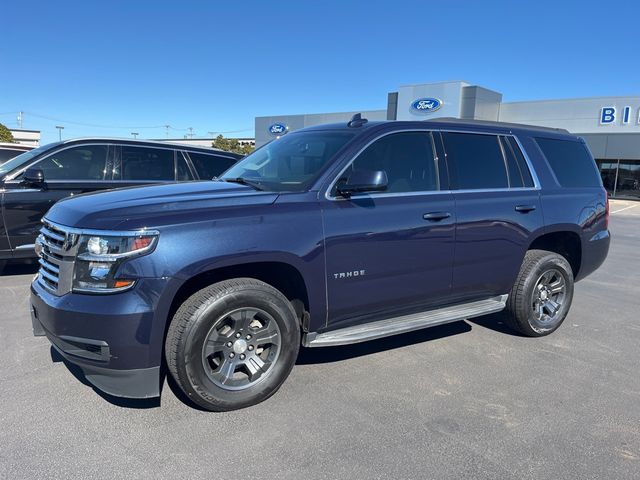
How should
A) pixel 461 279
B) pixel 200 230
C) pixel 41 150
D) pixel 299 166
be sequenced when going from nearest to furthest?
pixel 200 230, pixel 299 166, pixel 461 279, pixel 41 150

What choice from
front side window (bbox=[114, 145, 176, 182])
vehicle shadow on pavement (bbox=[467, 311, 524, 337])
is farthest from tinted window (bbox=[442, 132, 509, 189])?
front side window (bbox=[114, 145, 176, 182])

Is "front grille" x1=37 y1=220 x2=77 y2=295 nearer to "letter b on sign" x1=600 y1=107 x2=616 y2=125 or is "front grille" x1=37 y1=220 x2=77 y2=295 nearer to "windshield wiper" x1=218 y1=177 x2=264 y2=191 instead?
"windshield wiper" x1=218 y1=177 x2=264 y2=191

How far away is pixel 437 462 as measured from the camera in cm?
275

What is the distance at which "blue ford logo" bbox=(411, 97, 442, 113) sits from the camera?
32375 millimetres

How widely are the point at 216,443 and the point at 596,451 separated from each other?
2.28 meters

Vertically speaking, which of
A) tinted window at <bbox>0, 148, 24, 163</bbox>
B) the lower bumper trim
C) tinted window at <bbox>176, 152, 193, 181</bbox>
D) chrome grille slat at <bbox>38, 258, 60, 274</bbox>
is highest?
tinted window at <bbox>0, 148, 24, 163</bbox>

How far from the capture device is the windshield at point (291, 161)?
12.1ft

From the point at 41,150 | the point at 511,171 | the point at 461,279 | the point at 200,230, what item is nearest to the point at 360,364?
the point at 461,279

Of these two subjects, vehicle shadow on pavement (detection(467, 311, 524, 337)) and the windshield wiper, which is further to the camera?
vehicle shadow on pavement (detection(467, 311, 524, 337))

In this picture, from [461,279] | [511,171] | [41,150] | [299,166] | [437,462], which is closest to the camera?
[437,462]

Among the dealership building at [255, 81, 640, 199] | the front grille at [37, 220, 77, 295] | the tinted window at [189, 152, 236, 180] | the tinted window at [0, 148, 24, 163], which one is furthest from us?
the dealership building at [255, 81, 640, 199]

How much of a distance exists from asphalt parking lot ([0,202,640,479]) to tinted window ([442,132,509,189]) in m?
1.55

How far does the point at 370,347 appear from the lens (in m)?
4.46

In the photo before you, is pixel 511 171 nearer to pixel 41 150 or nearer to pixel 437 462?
pixel 437 462
